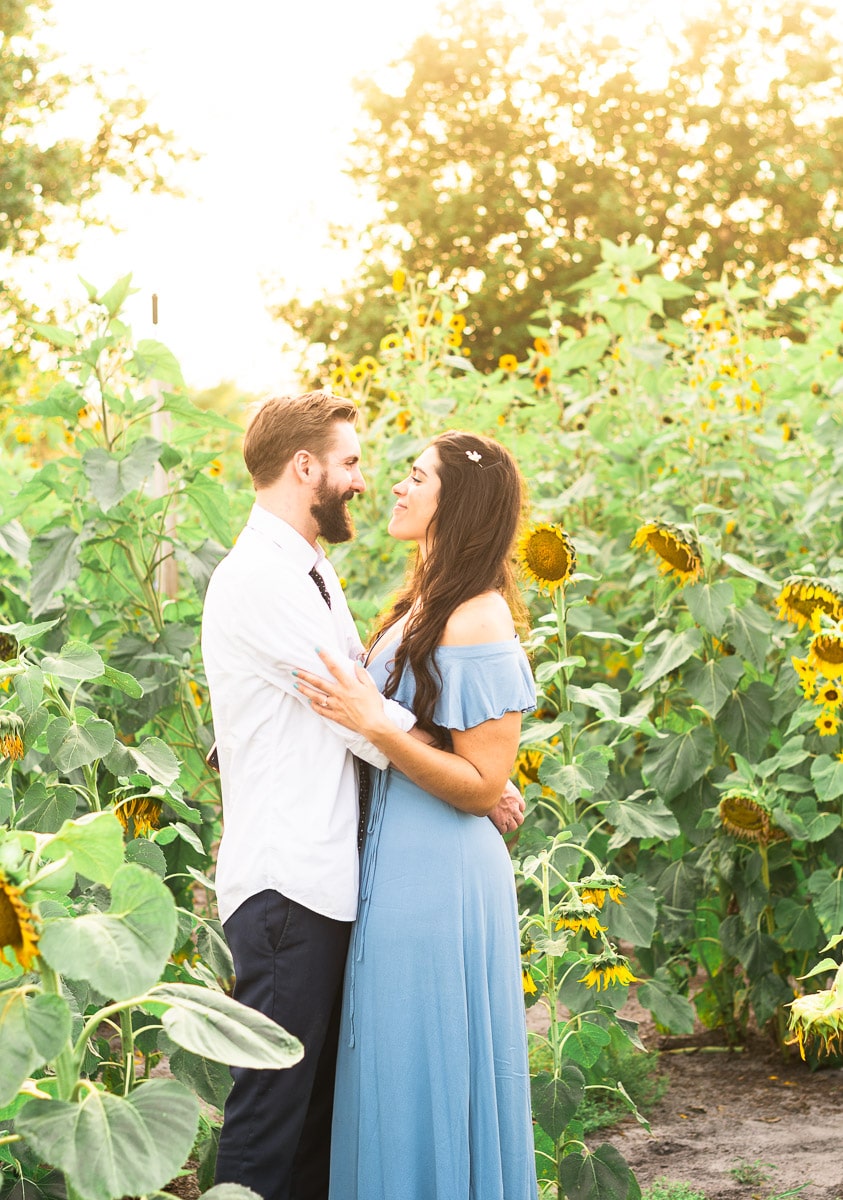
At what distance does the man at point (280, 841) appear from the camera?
7.00ft

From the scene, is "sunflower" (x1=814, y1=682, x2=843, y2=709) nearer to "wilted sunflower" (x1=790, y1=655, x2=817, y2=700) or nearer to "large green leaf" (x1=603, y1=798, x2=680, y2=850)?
"wilted sunflower" (x1=790, y1=655, x2=817, y2=700)

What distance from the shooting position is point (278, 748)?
86.5 inches

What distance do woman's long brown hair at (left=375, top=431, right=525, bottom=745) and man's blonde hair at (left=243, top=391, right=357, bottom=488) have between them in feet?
0.65

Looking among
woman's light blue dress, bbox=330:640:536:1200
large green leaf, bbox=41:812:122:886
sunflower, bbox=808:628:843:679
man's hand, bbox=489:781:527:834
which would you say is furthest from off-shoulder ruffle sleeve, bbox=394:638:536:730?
large green leaf, bbox=41:812:122:886

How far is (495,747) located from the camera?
226 cm

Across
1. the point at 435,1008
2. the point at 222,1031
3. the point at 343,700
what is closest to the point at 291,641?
the point at 343,700

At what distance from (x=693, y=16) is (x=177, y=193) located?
7.73 m

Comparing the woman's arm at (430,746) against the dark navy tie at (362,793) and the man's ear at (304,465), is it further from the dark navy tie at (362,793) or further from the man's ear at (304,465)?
the man's ear at (304,465)

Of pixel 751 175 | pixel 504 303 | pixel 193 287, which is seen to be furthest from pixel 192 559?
pixel 751 175

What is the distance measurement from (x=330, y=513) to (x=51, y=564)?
0.98 m

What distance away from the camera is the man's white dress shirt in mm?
2150

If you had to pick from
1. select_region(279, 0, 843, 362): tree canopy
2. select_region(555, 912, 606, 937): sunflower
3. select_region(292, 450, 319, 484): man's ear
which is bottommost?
select_region(555, 912, 606, 937): sunflower

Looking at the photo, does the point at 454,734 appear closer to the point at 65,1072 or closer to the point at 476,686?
the point at 476,686

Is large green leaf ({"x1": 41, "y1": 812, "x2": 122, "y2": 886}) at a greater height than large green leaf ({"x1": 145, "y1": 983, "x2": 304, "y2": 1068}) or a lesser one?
greater
